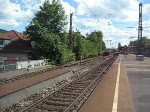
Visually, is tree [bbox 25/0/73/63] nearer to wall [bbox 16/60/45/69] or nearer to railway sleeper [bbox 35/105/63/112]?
wall [bbox 16/60/45/69]

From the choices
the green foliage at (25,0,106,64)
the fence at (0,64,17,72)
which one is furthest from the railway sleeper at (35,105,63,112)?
the green foliage at (25,0,106,64)

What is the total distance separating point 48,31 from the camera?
5484 cm

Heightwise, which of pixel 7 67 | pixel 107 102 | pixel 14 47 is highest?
pixel 14 47

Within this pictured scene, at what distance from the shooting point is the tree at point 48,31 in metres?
51.8

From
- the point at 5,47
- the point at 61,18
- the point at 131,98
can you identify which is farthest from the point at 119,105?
the point at 5,47

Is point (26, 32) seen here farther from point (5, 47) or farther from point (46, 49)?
point (5, 47)

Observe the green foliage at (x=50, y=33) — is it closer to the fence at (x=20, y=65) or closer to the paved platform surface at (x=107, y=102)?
the fence at (x=20, y=65)

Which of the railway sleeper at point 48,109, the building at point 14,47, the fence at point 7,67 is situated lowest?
the railway sleeper at point 48,109

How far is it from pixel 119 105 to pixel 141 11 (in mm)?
88817

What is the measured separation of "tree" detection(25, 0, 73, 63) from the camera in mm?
51844

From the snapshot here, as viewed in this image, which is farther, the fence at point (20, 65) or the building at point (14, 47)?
the building at point (14, 47)

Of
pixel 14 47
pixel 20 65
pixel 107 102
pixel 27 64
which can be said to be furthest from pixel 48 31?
pixel 107 102

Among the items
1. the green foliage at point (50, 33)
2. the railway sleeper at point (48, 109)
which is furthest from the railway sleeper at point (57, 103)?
the green foliage at point (50, 33)

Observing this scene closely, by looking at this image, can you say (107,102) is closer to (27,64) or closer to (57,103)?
(57,103)
